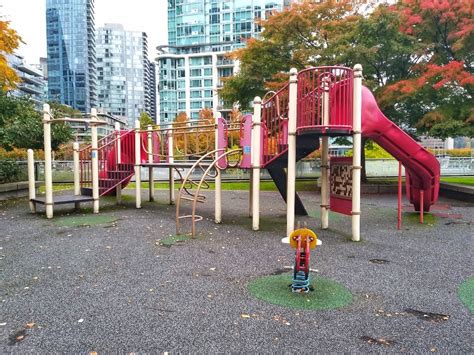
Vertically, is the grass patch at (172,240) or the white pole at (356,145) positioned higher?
the white pole at (356,145)

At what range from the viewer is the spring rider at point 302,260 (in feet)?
13.9

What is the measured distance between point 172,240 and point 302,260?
10.5 ft

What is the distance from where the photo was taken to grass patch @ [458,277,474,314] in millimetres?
3996

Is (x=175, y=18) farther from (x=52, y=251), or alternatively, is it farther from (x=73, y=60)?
(x=52, y=251)

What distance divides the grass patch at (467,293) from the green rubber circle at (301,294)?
1161 mm

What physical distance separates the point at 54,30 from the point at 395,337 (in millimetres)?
160740

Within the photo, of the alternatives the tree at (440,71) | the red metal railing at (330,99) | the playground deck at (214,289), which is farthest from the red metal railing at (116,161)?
the tree at (440,71)

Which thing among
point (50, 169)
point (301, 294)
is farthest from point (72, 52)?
point (301, 294)

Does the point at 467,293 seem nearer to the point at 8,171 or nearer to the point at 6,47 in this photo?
the point at 6,47

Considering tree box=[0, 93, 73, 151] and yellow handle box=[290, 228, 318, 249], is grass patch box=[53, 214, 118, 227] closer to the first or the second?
tree box=[0, 93, 73, 151]

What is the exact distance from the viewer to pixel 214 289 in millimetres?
4430

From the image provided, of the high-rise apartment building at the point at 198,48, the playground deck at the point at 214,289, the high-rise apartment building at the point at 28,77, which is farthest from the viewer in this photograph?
the high-rise apartment building at the point at 198,48

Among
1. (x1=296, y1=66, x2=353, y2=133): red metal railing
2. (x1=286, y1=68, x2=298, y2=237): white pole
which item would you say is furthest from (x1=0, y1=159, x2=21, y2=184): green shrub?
(x1=296, y1=66, x2=353, y2=133): red metal railing

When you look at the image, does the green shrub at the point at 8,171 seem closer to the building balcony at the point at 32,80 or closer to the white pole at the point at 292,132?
the white pole at the point at 292,132
